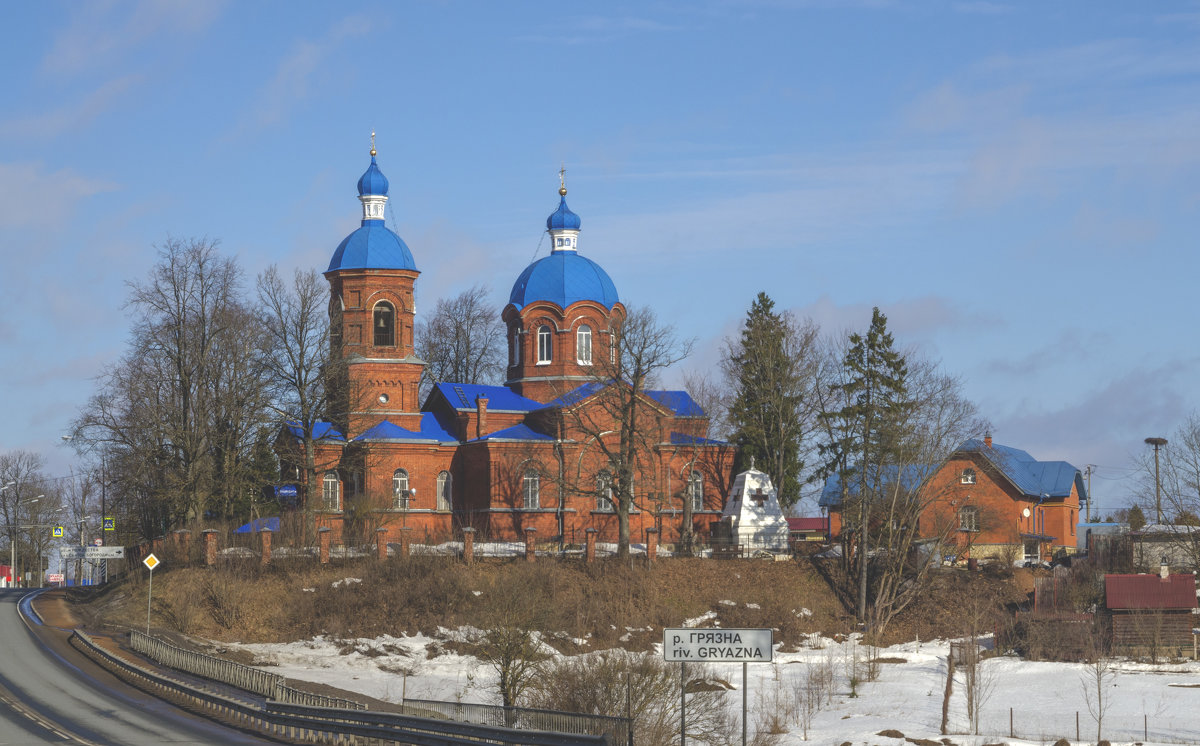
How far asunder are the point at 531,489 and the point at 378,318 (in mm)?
9427

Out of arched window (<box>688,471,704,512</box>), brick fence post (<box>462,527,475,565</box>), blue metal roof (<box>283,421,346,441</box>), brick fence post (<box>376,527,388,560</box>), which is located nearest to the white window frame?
arched window (<box>688,471,704,512</box>)

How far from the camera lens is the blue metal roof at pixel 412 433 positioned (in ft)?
181

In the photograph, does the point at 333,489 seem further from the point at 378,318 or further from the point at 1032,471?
the point at 1032,471

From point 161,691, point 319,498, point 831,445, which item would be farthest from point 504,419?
point 161,691

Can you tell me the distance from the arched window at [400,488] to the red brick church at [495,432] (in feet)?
0.15

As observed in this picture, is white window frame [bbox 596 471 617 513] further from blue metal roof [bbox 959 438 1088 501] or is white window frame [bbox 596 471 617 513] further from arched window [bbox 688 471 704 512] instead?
blue metal roof [bbox 959 438 1088 501]

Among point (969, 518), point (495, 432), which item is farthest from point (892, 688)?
point (969, 518)

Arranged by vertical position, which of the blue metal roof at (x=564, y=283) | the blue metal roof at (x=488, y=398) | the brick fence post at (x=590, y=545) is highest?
the blue metal roof at (x=564, y=283)

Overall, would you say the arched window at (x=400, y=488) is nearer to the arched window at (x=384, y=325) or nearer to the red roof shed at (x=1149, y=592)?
the arched window at (x=384, y=325)

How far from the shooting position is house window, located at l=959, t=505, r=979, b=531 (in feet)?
202

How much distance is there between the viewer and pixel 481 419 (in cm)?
5734

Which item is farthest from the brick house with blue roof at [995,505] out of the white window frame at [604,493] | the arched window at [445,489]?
the arched window at [445,489]

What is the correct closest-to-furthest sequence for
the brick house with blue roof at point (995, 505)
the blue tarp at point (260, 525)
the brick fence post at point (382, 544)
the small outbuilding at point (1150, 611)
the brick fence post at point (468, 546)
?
the small outbuilding at point (1150, 611) < the brick fence post at point (382, 544) < the brick fence post at point (468, 546) < the blue tarp at point (260, 525) < the brick house with blue roof at point (995, 505)

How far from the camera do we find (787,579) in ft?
169
